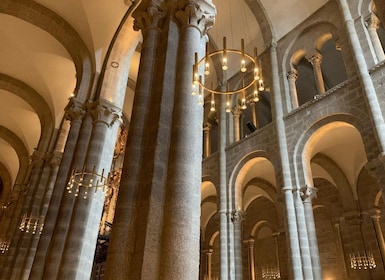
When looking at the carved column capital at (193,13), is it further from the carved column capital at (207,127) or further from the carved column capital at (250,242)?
the carved column capital at (250,242)

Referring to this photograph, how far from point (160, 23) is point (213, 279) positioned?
13877 millimetres

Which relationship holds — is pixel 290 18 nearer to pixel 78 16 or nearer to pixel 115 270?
pixel 78 16

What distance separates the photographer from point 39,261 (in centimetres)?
824

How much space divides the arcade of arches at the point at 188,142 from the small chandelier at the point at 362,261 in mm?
64

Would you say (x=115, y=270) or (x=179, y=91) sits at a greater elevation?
(x=179, y=91)

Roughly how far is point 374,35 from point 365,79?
5.51 feet

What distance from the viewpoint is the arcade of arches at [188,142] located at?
13.9 feet

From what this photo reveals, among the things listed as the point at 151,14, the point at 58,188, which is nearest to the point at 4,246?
the point at 58,188

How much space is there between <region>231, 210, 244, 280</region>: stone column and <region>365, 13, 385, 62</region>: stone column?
21.0ft

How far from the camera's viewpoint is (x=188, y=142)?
4387mm

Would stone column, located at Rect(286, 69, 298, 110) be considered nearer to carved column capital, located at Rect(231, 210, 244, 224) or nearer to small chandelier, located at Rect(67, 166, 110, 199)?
carved column capital, located at Rect(231, 210, 244, 224)

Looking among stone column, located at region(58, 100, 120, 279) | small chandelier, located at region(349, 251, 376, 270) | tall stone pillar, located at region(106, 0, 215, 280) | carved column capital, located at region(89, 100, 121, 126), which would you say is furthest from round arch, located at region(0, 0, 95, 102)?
small chandelier, located at region(349, 251, 376, 270)

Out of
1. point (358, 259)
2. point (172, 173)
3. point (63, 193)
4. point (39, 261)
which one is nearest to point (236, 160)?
point (358, 259)

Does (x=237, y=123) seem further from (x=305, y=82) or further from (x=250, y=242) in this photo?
(x=250, y=242)
